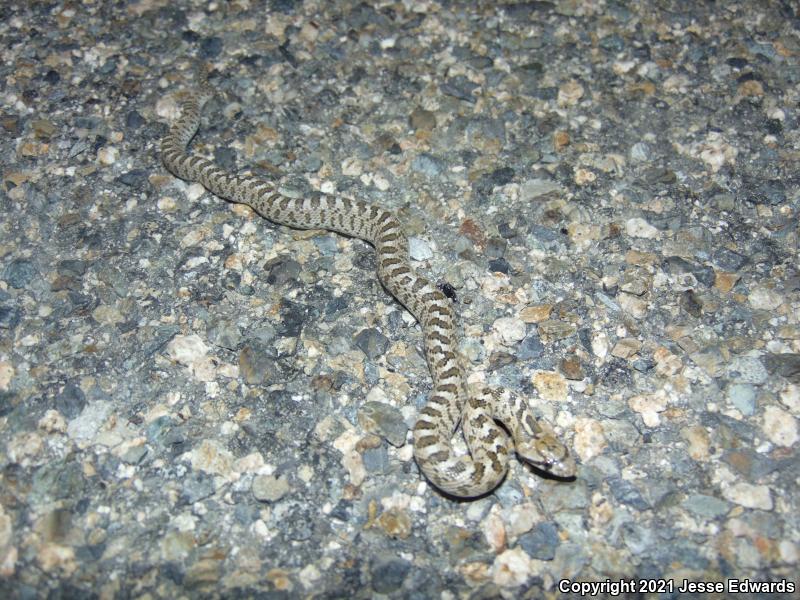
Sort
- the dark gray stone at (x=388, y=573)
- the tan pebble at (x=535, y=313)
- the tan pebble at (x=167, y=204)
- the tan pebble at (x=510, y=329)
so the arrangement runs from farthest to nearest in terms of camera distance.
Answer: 1. the tan pebble at (x=167, y=204)
2. the tan pebble at (x=535, y=313)
3. the tan pebble at (x=510, y=329)
4. the dark gray stone at (x=388, y=573)

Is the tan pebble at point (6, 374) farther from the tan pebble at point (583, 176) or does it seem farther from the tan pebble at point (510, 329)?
the tan pebble at point (583, 176)

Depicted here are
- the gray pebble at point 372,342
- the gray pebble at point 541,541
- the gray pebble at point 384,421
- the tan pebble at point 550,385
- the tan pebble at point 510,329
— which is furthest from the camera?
the tan pebble at point 510,329

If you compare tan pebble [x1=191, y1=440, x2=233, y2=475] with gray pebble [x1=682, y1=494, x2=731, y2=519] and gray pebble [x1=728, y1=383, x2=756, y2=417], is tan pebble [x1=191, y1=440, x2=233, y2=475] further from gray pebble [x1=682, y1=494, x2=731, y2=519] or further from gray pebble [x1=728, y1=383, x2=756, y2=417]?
gray pebble [x1=728, y1=383, x2=756, y2=417]

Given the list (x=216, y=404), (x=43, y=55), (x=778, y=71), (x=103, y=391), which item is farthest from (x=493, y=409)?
(x=43, y=55)

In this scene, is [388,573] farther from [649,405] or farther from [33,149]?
[33,149]

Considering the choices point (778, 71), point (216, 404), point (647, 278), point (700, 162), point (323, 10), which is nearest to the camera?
point (216, 404)

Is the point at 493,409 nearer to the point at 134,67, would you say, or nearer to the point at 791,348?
the point at 791,348

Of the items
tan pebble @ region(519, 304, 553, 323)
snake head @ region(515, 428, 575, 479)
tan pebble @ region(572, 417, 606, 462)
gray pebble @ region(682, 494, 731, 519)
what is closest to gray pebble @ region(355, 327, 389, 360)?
tan pebble @ region(519, 304, 553, 323)

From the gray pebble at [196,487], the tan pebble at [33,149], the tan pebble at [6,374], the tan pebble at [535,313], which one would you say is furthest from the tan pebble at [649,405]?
the tan pebble at [33,149]
